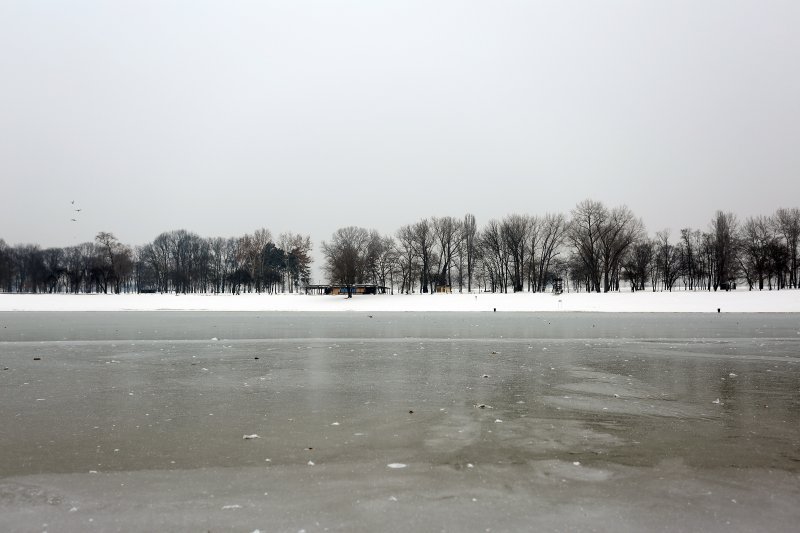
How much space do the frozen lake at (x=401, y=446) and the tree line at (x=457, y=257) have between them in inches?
2792

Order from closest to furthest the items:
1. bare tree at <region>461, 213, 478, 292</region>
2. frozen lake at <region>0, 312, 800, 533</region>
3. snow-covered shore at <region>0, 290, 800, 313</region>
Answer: frozen lake at <region>0, 312, 800, 533</region> < snow-covered shore at <region>0, 290, 800, 313</region> < bare tree at <region>461, 213, 478, 292</region>

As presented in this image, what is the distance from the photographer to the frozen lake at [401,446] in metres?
4.47

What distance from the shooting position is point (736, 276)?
88.4 meters

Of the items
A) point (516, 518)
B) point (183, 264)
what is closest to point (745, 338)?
point (516, 518)

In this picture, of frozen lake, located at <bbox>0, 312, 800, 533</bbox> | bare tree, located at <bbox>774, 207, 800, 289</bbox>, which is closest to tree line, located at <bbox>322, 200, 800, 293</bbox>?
bare tree, located at <bbox>774, 207, 800, 289</bbox>

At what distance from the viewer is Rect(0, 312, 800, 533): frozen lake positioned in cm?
447

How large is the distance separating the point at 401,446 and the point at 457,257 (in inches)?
3899

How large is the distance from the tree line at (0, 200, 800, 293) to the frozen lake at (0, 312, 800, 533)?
7093 cm

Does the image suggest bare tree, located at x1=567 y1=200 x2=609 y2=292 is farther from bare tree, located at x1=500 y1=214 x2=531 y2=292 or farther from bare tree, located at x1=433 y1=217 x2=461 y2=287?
bare tree, located at x1=433 y1=217 x2=461 y2=287

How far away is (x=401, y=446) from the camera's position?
641 centimetres

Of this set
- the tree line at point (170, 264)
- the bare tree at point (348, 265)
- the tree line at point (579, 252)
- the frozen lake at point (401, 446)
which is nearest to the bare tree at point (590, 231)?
the tree line at point (579, 252)

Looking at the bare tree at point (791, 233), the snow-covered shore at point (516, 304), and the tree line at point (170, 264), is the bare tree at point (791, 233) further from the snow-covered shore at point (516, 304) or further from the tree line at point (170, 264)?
the tree line at point (170, 264)

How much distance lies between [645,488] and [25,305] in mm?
67967

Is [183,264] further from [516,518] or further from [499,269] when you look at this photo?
[516,518]
